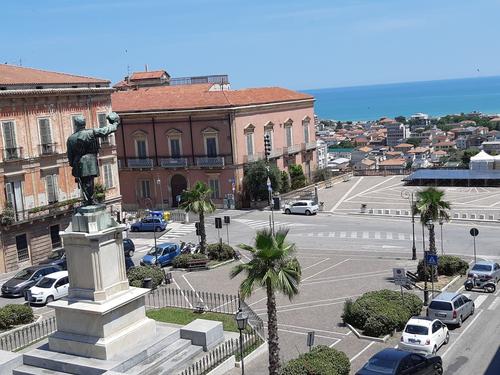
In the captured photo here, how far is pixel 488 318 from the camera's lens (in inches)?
936

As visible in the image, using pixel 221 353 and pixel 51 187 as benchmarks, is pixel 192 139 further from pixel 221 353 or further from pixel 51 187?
pixel 221 353

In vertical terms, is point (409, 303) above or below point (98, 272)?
below

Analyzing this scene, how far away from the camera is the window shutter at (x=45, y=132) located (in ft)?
129

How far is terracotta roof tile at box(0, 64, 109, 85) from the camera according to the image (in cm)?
3847

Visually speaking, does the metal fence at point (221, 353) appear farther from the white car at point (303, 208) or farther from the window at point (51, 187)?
the white car at point (303, 208)

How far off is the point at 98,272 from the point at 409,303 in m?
11.8

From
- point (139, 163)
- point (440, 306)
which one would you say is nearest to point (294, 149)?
point (139, 163)

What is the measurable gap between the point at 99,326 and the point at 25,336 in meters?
7.33

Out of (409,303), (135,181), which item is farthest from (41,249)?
(409,303)

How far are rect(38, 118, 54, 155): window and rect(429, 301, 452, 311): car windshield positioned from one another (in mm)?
26054

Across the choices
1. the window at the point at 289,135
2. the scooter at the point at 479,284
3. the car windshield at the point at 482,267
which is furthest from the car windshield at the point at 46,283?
the window at the point at 289,135

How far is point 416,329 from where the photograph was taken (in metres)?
20.2

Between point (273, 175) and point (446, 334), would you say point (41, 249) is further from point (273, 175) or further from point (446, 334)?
point (446, 334)

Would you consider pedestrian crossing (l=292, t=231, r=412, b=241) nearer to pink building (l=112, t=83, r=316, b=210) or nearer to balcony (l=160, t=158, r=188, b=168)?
pink building (l=112, t=83, r=316, b=210)
